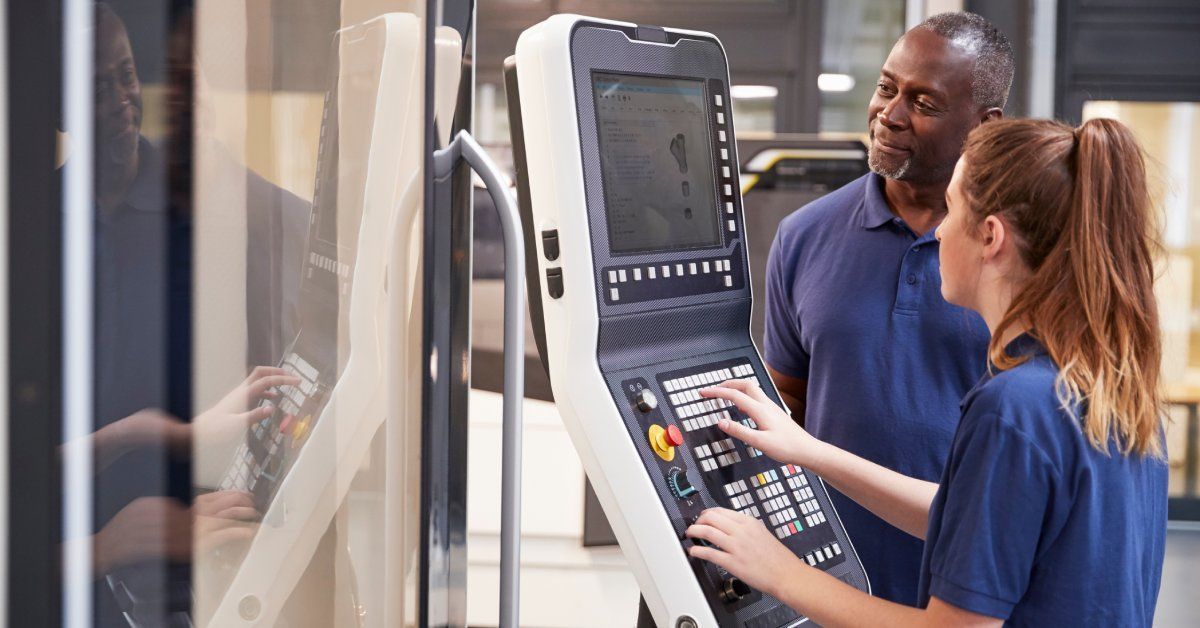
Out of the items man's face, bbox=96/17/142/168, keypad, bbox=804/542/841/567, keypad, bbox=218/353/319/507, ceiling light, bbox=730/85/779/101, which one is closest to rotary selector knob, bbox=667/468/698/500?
keypad, bbox=804/542/841/567

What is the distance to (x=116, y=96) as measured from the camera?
1.66ft

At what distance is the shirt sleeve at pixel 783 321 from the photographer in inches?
71.1

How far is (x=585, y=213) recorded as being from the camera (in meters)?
1.10

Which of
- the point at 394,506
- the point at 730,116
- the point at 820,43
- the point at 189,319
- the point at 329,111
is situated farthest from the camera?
the point at 820,43

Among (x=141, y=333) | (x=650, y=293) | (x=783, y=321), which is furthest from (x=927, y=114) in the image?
(x=141, y=333)

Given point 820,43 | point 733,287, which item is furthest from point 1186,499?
point 733,287

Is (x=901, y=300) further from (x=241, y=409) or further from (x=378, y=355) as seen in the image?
(x=241, y=409)

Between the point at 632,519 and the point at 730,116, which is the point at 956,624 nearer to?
the point at 632,519

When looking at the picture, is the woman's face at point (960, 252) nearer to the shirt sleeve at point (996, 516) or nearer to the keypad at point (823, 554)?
the shirt sleeve at point (996, 516)

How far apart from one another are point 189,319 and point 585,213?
57cm

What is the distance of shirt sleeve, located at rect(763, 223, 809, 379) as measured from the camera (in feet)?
5.93

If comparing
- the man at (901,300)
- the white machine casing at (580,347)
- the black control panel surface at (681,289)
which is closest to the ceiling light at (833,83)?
the man at (901,300)

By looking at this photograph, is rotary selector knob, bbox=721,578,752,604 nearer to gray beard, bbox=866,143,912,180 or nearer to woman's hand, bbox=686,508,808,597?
woman's hand, bbox=686,508,808,597

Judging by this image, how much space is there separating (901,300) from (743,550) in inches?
26.6
